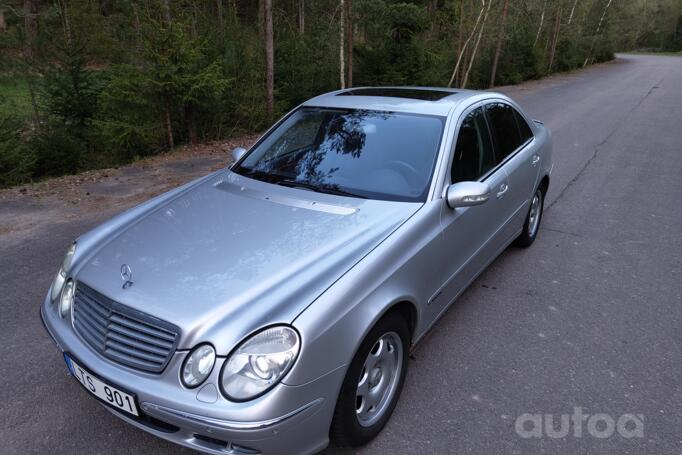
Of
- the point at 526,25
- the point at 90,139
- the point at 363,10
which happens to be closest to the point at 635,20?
the point at 526,25

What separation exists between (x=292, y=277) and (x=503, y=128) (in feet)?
8.91

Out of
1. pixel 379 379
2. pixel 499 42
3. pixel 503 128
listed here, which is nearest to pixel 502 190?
pixel 503 128

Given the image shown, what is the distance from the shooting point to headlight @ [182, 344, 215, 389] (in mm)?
2002

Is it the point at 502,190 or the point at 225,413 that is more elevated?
the point at 502,190

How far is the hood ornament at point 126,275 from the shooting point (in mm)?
2324

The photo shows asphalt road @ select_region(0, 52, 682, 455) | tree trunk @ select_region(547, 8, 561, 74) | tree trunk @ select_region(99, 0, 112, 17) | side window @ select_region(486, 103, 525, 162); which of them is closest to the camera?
asphalt road @ select_region(0, 52, 682, 455)

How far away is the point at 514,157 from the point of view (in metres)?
4.23

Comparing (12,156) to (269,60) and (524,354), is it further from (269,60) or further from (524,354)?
(524,354)

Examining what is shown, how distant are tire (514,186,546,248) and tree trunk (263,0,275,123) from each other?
7.36 metres

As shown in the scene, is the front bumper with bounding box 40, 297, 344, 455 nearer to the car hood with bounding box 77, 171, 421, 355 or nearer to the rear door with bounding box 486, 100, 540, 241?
the car hood with bounding box 77, 171, 421, 355

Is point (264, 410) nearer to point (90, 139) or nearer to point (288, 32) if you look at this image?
point (90, 139)

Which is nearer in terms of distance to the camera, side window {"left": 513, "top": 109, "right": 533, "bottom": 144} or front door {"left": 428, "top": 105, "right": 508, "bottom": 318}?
front door {"left": 428, "top": 105, "right": 508, "bottom": 318}

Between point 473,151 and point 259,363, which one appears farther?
point 473,151

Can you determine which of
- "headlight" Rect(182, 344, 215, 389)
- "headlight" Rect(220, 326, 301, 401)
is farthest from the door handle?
"headlight" Rect(182, 344, 215, 389)
